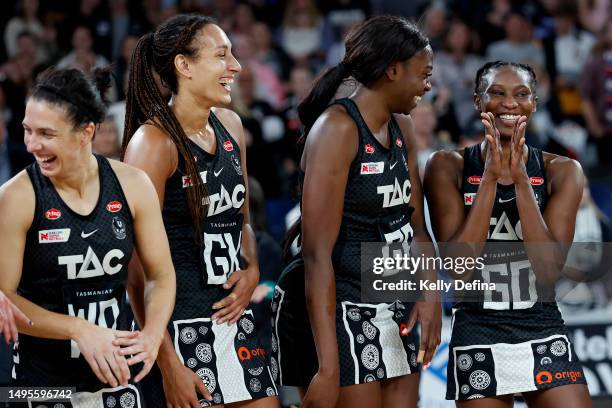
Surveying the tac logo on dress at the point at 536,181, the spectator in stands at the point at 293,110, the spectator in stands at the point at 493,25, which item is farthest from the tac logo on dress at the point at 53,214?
the spectator in stands at the point at 493,25

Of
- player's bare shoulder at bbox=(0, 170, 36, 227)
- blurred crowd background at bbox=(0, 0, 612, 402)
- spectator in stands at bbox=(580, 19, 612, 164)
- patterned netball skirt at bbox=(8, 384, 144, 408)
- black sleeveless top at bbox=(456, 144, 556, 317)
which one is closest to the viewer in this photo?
player's bare shoulder at bbox=(0, 170, 36, 227)

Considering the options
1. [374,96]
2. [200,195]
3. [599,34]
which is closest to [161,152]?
[200,195]

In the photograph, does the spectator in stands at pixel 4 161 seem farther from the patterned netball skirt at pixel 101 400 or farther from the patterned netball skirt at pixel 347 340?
the patterned netball skirt at pixel 101 400

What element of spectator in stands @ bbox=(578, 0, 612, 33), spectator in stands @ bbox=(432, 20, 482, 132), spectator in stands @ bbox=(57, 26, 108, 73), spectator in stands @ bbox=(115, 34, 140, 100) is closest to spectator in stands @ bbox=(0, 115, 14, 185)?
spectator in stands @ bbox=(115, 34, 140, 100)

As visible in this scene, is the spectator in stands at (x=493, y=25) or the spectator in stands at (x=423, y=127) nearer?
the spectator in stands at (x=423, y=127)

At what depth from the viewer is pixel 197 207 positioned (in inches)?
154

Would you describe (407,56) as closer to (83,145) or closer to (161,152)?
(161,152)

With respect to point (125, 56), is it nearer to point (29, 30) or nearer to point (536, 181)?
point (29, 30)

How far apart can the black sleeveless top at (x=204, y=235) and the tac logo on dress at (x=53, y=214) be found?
0.50 metres

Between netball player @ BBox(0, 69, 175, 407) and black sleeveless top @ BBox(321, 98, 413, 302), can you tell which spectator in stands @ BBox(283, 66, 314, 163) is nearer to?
black sleeveless top @ BBox(321, 98, 413, 302)

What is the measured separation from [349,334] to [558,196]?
1.06 metres

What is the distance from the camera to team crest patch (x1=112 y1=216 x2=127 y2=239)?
365 centimetres

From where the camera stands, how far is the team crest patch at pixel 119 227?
3646 mm

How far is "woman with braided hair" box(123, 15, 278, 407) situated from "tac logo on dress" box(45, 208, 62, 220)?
39 cm
